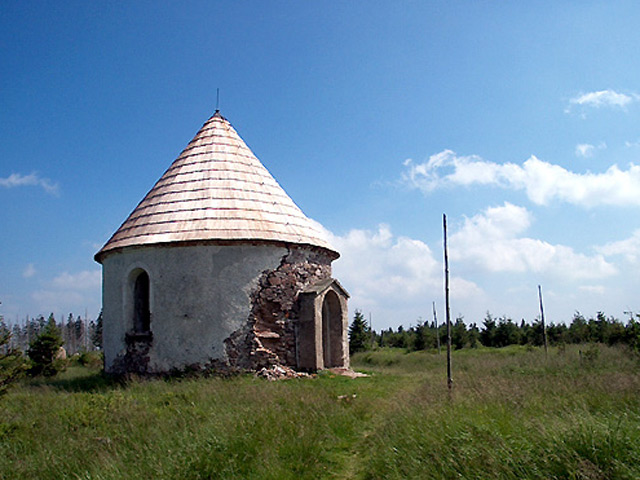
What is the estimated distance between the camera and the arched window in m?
14.0

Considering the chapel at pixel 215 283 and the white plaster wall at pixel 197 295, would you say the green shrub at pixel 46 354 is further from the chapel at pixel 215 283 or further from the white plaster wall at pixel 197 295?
the white plaster wall at pixel 197 295

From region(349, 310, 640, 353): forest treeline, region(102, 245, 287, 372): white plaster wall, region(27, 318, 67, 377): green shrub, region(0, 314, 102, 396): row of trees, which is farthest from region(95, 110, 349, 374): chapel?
region(349, 310, 640, 353): forest treeline

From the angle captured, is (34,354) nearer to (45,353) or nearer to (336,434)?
(45,353)

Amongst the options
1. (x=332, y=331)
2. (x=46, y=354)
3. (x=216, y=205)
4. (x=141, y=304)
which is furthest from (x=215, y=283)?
(x=46, y=354)

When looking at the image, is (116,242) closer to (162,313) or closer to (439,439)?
(162,313)

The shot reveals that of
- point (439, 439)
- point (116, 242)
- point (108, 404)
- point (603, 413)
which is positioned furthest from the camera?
point (116, 242)

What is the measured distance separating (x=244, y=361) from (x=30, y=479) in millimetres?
7381

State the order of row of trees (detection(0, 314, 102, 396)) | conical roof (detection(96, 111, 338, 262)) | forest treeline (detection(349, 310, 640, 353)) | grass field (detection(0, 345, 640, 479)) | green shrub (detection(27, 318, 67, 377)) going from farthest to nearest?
1. forest treeline (detection(349, 310, 640, 353))
2. green shrub (detection(27, 318, 67, 377))
3. conical roof (detection(96, 111, 338, 262))
4. row of trees (detection(0, 314, 102, 396))
5. grass field (detection(0, 345, 640, 479))

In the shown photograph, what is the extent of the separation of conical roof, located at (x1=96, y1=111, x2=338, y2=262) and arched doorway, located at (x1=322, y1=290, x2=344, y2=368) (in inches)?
65.3

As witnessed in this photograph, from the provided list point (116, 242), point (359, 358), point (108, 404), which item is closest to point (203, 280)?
point (116, 242)

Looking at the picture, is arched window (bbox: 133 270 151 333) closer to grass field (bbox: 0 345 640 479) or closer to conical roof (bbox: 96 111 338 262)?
conical roof (bbox: 96 111 338 262)

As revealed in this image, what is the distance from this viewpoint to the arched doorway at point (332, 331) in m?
15.0

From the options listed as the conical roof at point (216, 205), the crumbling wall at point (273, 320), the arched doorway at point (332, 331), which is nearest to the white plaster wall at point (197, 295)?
the crumbling wall at point (273, 320)

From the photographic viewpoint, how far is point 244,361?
12906mm
